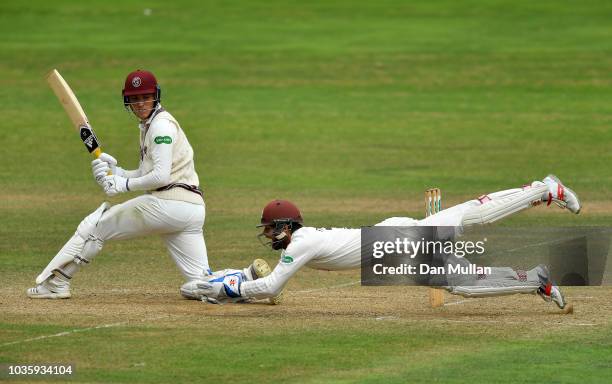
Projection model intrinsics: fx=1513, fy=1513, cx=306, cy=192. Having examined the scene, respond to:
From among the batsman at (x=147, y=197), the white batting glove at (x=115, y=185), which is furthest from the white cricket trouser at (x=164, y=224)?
the white batting glove at (x=115, y=185)

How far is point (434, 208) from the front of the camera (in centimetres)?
1362

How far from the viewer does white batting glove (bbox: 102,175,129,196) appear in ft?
44.8

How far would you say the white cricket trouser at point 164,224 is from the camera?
45.1ft

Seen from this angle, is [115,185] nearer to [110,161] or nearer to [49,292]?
[110,161]

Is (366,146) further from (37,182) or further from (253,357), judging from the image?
(253,357)

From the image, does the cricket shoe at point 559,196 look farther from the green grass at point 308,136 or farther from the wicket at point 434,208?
the green grass at point 308,136

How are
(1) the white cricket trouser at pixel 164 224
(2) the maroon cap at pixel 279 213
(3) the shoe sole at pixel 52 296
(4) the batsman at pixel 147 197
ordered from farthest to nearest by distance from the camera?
(3) the shoe sole at pixel 52 296 → (1) the white cricket trouser at pixel 164 224 → (4) the batsman at pixel 147 197 → (2) the maroon cap at pixel 279 213

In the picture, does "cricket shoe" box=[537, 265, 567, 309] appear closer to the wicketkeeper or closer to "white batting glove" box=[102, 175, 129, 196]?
the wicketkeeper

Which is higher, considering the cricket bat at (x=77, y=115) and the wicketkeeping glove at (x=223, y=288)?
the cricket bat at (x=77, y=115)

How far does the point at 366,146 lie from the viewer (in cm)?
2900

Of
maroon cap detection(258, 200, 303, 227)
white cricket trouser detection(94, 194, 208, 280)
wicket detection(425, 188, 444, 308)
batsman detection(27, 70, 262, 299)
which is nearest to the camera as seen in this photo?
maroon cap detection(258, 200, 303, 227)

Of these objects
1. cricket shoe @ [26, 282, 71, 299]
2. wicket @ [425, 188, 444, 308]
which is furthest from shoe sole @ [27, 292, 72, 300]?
wicket @ [425, 188, 444, 308]

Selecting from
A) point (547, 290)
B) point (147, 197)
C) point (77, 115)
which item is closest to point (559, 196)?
point (547, 290)

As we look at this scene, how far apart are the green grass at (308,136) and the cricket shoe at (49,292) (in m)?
1.10
